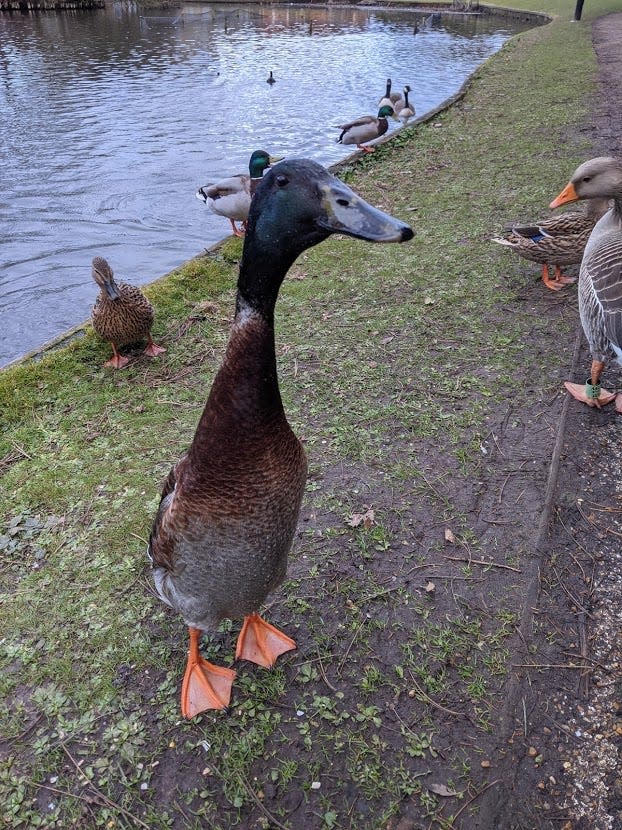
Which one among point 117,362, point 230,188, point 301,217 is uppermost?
point 301,217

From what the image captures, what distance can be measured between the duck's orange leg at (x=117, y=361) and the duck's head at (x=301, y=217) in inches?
134

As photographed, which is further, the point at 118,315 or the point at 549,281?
the point at 549,281

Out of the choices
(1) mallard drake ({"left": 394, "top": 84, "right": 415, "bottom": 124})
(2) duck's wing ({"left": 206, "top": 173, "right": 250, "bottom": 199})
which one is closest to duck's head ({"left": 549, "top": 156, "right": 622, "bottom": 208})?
(2) duck's wing ({"left": 206, "top": 173, "right": 250, "bottom": 199})

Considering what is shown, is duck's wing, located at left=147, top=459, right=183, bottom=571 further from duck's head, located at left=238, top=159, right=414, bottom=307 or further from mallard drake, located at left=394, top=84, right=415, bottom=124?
mallard drake, located at left=394, top=84, right=415, bottom=124

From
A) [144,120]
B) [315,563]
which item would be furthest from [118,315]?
[144,120]

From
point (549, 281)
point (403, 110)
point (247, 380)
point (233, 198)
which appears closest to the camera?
point (247, 380)

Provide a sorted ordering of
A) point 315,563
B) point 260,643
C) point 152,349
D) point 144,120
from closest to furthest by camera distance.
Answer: point 260,643, point 315,563, point 152,349, point 144,120

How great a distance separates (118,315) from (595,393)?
363cm

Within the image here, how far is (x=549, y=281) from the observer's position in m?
5.58

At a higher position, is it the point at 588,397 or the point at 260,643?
the point at 588,397

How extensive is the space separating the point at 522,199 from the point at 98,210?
592 centimetres

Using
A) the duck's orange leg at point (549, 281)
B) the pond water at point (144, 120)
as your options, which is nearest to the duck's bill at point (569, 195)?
the duck's orange leg at point (549, 281)

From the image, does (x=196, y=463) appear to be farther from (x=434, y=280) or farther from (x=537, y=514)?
(x=434, y=280)

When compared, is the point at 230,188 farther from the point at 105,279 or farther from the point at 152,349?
the point at 152,349
